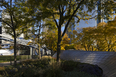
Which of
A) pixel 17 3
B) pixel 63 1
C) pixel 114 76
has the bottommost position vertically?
pixel 114 76

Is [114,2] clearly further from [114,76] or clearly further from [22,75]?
[22,75]

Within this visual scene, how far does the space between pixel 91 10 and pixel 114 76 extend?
5615mm

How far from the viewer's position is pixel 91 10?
10188mm

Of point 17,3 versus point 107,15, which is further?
point 17,3

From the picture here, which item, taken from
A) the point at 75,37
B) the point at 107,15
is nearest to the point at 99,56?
the point at 107,15

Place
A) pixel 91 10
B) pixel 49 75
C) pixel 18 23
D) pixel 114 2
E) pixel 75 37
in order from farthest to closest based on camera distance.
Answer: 1. pixel 75 37
2. pixel 18 23
3. pixel 91 10
4. pixel 114 2
5. pixel 49 75

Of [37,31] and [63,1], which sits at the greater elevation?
[63,1]

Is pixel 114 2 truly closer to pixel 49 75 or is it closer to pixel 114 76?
pixel 114 76

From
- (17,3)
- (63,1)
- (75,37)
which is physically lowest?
(75,37)

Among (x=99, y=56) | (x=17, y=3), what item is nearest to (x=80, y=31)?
(x=99, y=56)

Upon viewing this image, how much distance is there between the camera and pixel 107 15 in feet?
32.2

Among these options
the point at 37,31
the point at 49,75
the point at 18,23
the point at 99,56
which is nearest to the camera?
the point at 49,75

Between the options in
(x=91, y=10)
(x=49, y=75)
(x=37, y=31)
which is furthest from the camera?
(x=37, y=31)

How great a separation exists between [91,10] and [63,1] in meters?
2.87
